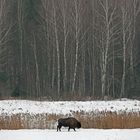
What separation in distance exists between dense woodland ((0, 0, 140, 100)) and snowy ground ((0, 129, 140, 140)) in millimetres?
22529

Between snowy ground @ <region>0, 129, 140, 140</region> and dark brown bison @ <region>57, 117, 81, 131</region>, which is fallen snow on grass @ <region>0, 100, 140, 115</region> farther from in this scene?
snowy ground @ <region>0, 129, 140, 140</region>

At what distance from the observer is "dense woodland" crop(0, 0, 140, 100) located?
140 ft

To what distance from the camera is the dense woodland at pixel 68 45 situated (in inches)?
1674

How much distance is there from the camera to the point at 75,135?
17.0m

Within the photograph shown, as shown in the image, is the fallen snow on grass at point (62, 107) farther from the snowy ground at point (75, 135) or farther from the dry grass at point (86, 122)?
the snowy ground at point (75, 135)

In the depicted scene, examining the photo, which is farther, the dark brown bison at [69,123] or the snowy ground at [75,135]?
the dark brown bison at [69,123]

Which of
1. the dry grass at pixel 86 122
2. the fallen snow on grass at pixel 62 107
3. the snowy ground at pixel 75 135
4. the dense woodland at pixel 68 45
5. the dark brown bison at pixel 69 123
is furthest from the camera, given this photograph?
the dense woodland at pixel 68 45

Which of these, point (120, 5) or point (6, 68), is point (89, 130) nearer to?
point (120, 5)

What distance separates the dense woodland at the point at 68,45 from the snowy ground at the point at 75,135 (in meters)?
22.5

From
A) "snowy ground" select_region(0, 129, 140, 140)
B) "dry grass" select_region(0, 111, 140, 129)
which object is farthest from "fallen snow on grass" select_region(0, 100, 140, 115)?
"snowy ground" select_region(0, 129, 140, 140)

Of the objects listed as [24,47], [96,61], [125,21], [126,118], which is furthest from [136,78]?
[126,118]

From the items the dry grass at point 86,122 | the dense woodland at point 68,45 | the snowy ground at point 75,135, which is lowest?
the snowy ground at point 75,135

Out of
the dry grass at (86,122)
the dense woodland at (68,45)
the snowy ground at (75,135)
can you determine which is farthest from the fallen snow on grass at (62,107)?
the dense woodland at (68,45)

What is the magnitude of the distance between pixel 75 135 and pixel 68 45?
31.5 meters
